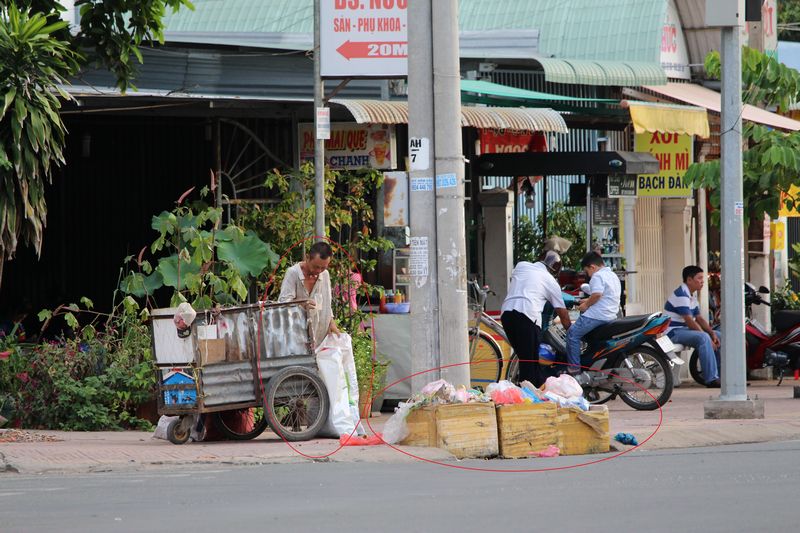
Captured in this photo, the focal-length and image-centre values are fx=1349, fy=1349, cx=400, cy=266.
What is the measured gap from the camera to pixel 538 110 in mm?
16594

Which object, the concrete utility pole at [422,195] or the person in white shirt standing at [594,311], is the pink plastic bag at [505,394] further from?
the person in white shirt standing at [594,311]

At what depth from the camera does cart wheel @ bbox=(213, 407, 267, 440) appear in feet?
39.1

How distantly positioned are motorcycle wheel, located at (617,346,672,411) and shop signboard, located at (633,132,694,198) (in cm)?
418

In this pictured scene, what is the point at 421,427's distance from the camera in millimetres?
10891

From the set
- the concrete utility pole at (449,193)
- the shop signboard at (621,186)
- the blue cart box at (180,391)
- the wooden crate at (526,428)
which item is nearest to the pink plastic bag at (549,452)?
the wooden crate at (526,428)

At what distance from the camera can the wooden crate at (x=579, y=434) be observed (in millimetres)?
10953

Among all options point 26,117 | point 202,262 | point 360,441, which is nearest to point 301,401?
point 360,441

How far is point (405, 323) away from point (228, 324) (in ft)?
11.0

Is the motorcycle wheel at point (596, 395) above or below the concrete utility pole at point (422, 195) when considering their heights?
below

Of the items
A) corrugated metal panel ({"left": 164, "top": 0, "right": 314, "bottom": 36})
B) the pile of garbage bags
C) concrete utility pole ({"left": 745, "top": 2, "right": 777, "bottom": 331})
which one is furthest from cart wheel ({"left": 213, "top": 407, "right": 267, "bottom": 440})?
corrugated metal panel ({"left": 164, "top": 0, "right": 314, "bottom": 36})

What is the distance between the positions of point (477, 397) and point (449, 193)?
1.75 meters

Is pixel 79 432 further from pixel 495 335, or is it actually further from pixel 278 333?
pixel 495 335

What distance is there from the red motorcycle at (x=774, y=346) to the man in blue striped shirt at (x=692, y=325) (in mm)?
→ 655

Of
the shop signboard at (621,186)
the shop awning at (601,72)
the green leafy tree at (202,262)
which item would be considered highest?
the shop awning at (601,72)
